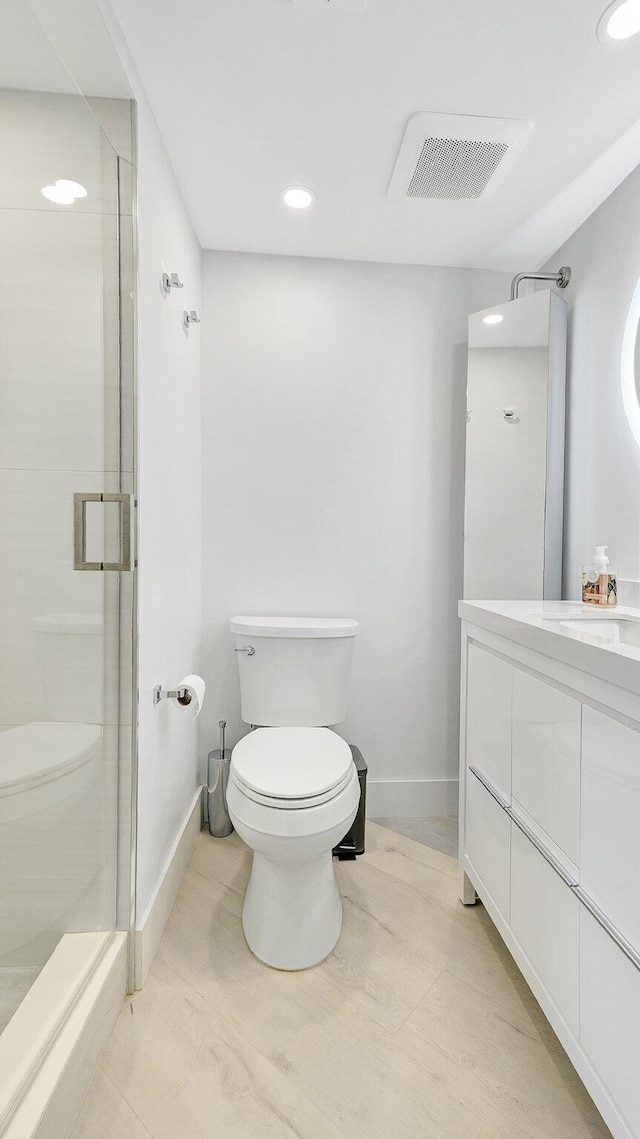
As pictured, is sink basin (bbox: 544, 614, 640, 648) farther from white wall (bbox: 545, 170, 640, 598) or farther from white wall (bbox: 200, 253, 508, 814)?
white wall (bbox: 200, 253, 508, 814)

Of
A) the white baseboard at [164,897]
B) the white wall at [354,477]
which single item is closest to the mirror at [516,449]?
the white wall at [354,477]

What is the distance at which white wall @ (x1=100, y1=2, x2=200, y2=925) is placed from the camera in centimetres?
142

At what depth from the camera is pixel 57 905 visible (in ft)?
3.88

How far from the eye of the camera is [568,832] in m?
1.09

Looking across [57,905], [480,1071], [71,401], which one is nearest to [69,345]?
[71,401]

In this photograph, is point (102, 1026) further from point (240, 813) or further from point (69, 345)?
point (69, 345)

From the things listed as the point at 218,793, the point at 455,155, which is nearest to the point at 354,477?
the point at 455,155

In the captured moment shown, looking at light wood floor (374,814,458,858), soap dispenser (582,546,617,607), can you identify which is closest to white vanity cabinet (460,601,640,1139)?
soap dispenser (582,546,617,607)

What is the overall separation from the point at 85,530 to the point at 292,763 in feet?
2.77

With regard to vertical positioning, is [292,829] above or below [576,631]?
below

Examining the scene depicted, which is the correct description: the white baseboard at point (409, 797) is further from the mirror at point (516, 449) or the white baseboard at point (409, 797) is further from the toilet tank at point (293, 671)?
the mirror at point (516, 449)

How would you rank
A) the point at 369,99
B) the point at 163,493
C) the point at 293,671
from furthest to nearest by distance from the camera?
the point at 293,671 < the point at 163,493 < the point at 369,99

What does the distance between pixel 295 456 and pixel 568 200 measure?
122 centimetres

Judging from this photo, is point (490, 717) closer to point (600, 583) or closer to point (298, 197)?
point (600, 583)
